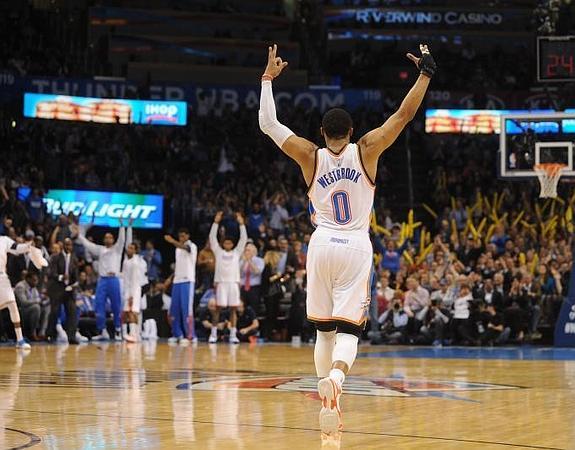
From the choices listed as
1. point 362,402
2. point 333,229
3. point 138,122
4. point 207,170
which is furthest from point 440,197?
point 333,229

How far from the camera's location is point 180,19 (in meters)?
40.8

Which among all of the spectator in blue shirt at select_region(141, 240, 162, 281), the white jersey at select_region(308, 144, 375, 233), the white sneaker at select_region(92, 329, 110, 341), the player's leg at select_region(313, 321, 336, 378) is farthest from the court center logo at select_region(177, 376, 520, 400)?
the spectator in blue shirt at select_region(141, 240, 162, 281)

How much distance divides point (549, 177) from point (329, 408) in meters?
15.2

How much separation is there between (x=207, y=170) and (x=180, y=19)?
11275mm

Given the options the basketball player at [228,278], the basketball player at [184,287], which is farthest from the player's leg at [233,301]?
the basketball player at [184,287]

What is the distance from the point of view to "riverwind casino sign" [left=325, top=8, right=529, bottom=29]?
1614 inches

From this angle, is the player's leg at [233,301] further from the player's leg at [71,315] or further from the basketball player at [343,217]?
the basketball player at [343,217]

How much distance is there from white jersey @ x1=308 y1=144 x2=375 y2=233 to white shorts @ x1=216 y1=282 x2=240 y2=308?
45.6ft

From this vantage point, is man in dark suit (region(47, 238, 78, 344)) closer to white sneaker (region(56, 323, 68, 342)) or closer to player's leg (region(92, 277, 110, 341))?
white sneaker (region(56, 323, 68, 342))

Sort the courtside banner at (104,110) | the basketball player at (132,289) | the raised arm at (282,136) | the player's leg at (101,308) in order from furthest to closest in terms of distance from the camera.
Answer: the courtside banner at (104,110) → the player's leg at (101,308) → the basketball player at (132,289) → the raised arm at (282,136)

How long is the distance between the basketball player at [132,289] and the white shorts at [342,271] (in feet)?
44.6

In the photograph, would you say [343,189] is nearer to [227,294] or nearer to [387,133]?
[387,133]

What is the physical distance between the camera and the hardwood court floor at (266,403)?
7.08 meters

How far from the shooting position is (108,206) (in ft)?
94.0
